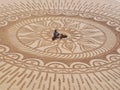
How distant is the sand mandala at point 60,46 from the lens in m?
1.17

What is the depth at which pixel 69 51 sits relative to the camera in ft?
4.61

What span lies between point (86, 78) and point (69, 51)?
25cm

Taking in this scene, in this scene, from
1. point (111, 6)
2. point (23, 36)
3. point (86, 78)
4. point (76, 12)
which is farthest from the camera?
point (111, 6)

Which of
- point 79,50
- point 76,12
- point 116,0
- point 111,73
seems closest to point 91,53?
point 79,50

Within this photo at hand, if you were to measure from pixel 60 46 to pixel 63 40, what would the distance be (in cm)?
7

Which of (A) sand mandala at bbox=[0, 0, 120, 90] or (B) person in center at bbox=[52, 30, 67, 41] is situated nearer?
(A) sand mandala at bbox=[0, 0, 120, 90]

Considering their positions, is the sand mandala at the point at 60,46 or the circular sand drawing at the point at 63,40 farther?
the circular sand drawing at the point at 63,40

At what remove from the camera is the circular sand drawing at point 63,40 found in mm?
1394

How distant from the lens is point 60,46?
1.44 metres

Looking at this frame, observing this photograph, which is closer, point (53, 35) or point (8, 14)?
point (53, 35)

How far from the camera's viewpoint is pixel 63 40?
Result: 1494mm

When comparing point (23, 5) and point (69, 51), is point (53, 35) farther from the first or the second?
point (23, 5)

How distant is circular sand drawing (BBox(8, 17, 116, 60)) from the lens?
1.39 meters

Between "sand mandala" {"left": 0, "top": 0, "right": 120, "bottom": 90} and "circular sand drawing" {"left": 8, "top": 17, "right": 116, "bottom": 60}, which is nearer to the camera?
"sand mandala" {"left": 0, "top": 0, "right": 120, "bottom": 90}
